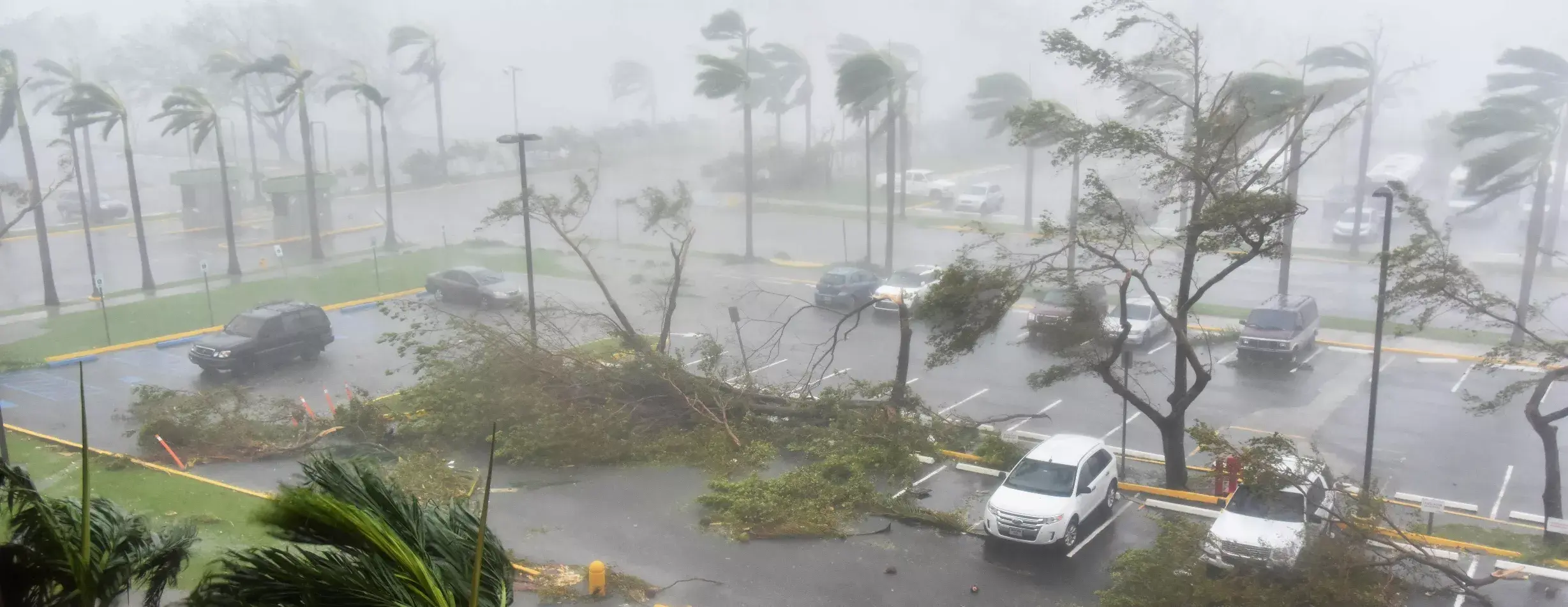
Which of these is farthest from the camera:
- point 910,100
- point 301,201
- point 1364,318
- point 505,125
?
point 505,125

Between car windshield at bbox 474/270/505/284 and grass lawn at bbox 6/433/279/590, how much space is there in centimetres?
1264

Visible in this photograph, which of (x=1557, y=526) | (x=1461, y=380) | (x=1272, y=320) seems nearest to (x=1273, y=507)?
(x=1557, y=526)

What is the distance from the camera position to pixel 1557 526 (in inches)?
557

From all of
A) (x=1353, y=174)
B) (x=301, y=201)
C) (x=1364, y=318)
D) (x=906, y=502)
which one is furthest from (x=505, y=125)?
(x=906, y=502)

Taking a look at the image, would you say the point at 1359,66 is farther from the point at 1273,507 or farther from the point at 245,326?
the point at 245,326

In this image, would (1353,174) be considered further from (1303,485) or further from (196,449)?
(196,449)

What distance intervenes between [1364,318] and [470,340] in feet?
73.2

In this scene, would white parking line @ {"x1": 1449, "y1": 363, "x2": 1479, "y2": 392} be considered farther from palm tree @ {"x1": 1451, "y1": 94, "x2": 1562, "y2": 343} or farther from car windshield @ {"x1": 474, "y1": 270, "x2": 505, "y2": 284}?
car windshield @ {"x1": 474, "y1": 270, "x2": 505, "y2": 284}

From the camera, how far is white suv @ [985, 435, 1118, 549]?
14148 millimetres

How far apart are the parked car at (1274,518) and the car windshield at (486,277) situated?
70.4ft

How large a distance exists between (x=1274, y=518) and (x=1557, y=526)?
3701mm

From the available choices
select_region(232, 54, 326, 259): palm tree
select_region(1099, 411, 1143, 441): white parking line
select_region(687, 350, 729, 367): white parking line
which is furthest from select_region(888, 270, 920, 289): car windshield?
select_region(232, 54, 326, 259): palm tree

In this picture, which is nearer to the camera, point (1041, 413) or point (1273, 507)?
point (1273, 507)

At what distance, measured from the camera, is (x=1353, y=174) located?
57000mm
